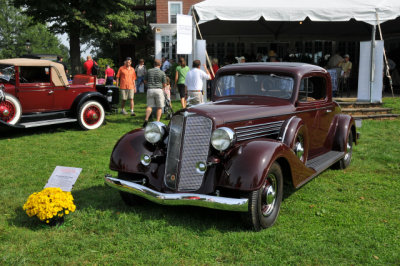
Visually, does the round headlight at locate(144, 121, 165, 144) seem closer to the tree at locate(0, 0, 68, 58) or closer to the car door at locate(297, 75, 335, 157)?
the car door at locate(297, 75, 335, 157)

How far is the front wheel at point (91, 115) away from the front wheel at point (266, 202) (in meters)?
6.87

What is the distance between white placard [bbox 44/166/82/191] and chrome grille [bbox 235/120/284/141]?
1895mm

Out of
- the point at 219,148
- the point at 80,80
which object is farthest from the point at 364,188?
the point at 80,80

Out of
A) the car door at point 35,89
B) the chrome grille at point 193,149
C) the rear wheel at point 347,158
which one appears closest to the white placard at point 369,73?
the rear wheel at point 347,158

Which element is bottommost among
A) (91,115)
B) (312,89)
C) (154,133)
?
(91,115)

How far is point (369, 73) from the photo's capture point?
10.9 meters

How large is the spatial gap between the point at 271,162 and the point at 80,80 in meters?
7.90

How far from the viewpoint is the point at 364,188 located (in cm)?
501

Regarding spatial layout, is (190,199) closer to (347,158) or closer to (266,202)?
(266,202)

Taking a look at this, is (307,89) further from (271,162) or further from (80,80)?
(80,80)

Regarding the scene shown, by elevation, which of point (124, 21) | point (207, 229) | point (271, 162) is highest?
point (124, 21)

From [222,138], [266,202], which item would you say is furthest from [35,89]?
[266,202]

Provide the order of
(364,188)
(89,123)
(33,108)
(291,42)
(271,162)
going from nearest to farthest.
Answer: (271,162)
(364,188)
(33,108)
(89,123)
(291,42)

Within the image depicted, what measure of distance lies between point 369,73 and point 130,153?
29.6 ft
